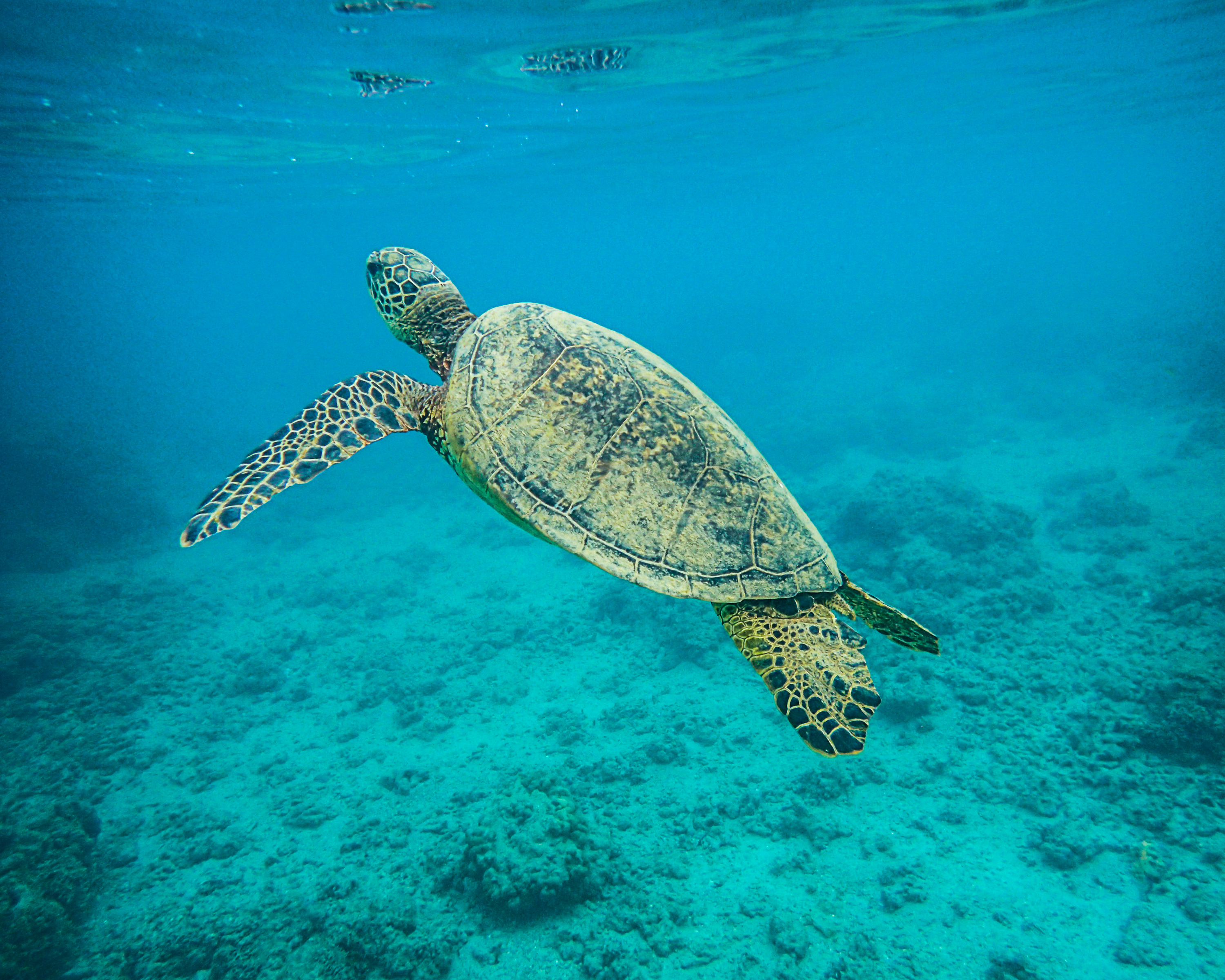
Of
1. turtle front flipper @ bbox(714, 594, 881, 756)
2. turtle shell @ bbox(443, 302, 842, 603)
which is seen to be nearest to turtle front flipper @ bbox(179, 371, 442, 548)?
turtle shell @ bbox(443, 302, 842, 603)

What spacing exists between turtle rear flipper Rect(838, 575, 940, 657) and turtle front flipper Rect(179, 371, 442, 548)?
11.3 ft

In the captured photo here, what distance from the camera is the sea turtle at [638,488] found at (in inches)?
137

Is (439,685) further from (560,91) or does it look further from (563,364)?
(560,91)

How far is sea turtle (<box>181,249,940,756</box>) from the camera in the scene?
3.48 meters

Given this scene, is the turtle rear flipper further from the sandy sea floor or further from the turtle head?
the turtle head

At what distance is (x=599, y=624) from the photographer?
10.7m

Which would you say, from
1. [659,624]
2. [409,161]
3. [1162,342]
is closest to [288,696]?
[659,624]

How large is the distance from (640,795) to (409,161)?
85.8ft

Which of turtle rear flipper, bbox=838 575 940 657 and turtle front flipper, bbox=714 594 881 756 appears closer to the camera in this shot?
turtle front flipper, bbox=714 594 881 756

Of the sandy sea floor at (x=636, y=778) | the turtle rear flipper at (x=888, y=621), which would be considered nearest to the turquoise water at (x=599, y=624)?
the sandy sea floor at (x=636, y=778)

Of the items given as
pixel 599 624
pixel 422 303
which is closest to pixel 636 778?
pixel 599 624

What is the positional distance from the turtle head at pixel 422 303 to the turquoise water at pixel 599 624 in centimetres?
436

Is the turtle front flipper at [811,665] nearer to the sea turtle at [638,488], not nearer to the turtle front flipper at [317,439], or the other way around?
the sea turtle at [638,488]

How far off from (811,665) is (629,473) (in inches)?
61.4
